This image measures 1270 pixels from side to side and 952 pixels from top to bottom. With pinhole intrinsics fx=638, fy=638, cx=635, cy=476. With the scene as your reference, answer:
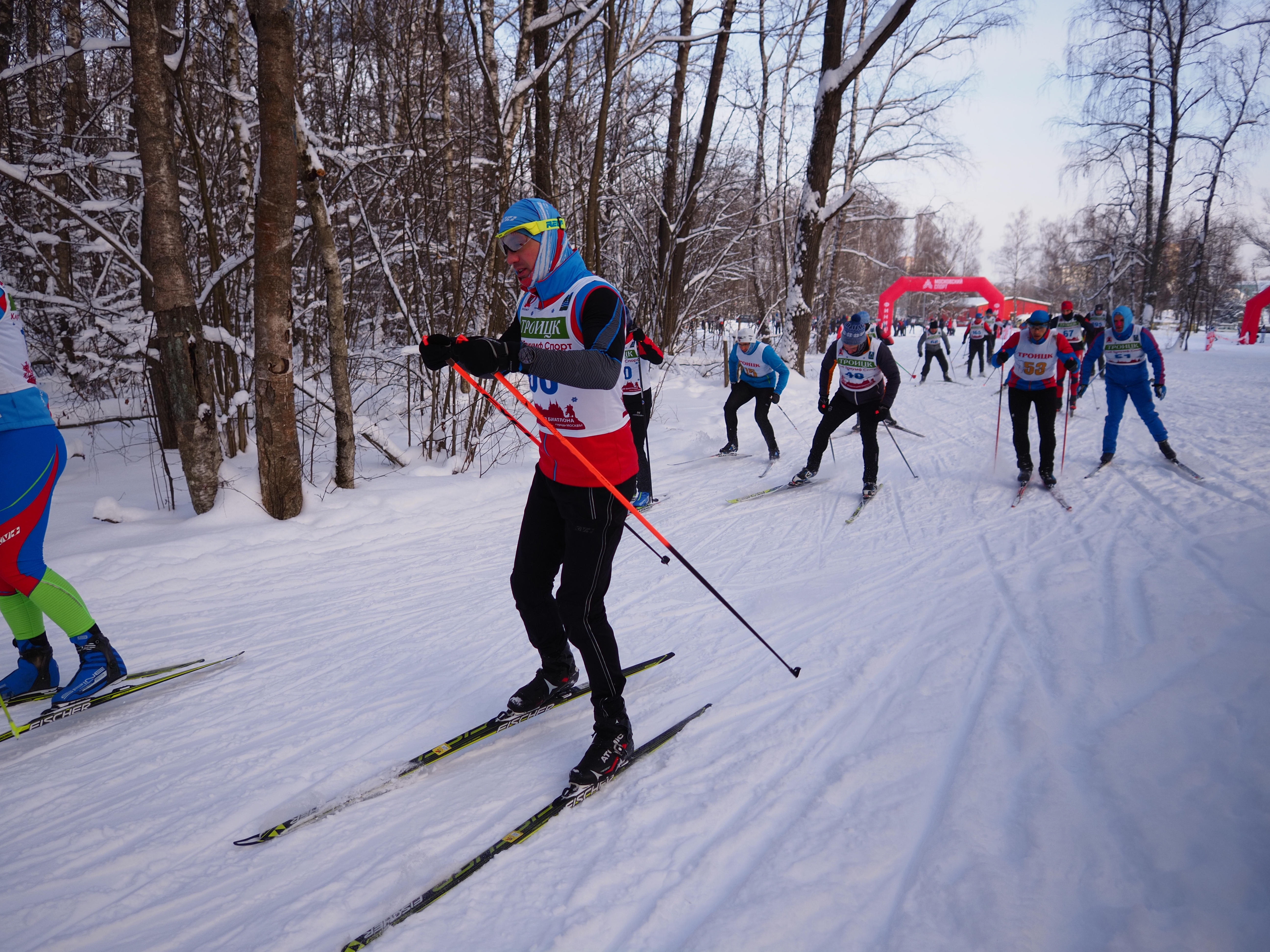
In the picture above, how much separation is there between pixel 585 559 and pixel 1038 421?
6.33 m

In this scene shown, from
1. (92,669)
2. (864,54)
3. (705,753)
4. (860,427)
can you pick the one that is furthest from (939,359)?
(92,669)

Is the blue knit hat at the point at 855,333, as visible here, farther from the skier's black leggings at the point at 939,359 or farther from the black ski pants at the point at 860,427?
the skier's black leggings at the point at 939,359

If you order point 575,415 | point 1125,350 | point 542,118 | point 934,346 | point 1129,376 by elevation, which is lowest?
point 575,415

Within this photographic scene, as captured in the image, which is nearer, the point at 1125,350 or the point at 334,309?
the point at 334,309

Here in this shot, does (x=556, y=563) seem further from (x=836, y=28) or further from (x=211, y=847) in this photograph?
(x=836, y=28)

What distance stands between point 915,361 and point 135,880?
27348 mm

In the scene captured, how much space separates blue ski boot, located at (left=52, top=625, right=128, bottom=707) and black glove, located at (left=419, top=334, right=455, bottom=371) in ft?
7.20

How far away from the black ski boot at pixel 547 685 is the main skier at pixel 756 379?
216 inches

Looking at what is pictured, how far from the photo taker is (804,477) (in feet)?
23.6

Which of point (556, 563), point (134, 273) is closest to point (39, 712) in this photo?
point (556, 563)

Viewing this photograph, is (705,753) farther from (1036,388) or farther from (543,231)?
(1036,388)

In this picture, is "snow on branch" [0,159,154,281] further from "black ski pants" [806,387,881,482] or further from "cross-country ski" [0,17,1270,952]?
"black ski pants" [806,387,881,482]

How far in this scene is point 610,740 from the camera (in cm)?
252

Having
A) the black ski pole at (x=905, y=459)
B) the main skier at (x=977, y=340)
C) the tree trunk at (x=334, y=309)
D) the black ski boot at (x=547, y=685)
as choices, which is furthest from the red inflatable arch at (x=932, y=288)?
the black ski boot at (x=547, y=685)
